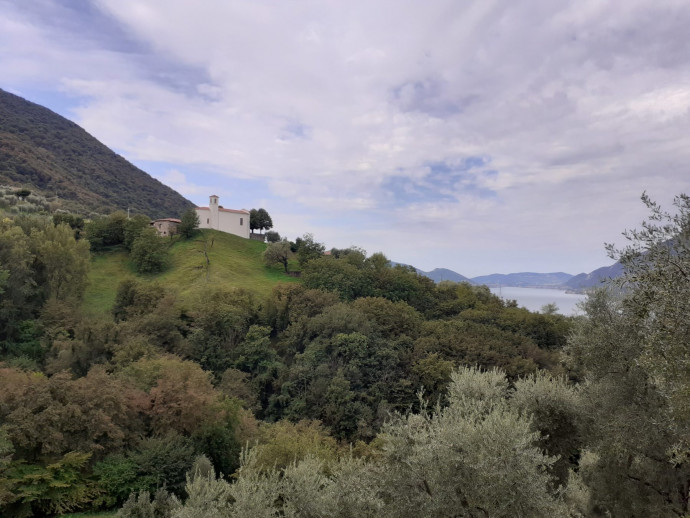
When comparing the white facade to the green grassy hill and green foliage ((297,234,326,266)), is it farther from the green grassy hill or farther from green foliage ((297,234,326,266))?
green foliage ((297,234,326,266))

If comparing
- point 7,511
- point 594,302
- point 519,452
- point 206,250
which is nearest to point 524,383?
point 594,302

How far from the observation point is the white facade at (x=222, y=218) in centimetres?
7162

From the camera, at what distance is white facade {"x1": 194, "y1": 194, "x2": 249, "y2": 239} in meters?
71.6

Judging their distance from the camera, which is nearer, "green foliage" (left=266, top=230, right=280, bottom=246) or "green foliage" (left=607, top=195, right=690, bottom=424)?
"green foliage" (left=607, top=195, right=690, bottom=424)

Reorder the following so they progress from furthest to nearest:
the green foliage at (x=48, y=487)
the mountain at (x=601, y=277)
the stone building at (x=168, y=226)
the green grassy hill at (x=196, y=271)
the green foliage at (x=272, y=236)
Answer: the green foliage at (x=272, y=236)
the stone building at (x=168, y=226)
the green grassy hill at (x=196, y=271)
the green foliage at (x=48, y=487)
the mountain at (x=601, y=277)

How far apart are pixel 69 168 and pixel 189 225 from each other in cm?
9126

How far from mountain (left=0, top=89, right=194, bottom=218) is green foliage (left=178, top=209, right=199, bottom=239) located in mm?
37754

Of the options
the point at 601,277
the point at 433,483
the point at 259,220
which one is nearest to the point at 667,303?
the point at 601,277

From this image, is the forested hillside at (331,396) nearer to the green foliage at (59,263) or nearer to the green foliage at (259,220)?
the green foliage at (59,263)

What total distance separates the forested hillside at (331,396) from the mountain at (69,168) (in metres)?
64.4

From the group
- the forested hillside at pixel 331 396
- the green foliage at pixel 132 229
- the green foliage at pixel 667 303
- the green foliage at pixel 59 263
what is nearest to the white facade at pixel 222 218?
the green foliage at pixel 132 229

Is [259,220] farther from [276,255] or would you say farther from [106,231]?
[106,231]

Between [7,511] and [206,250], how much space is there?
48.9m

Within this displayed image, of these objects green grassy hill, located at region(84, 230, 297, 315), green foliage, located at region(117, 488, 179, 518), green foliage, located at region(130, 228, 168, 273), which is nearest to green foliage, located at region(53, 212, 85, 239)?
green grassy hill, located at region(84, 230, 297, 315)
